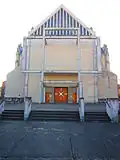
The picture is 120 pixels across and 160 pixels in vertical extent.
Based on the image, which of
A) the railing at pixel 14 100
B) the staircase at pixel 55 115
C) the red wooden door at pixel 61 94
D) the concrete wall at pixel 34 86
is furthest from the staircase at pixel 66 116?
the red wooden door at pixel 61 94

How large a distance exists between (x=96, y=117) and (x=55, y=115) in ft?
9.62

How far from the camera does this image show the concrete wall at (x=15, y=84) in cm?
2433

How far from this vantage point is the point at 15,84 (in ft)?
81.9

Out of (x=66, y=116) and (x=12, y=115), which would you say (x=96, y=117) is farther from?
(x=12, y=115)

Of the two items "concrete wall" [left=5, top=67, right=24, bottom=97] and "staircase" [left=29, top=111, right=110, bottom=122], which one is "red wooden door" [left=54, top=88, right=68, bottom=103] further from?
"staircase" [left=29, top=111, right=110, bottom=122]

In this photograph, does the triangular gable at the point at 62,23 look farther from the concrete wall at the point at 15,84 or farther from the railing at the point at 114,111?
the railing at the point at 114,111

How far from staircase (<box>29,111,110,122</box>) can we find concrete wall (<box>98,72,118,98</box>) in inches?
517

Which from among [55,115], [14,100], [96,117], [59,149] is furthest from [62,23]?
[59,149]

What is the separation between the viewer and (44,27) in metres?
25.5

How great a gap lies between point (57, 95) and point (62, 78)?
9.34ft

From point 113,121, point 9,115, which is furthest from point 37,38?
point 113,121

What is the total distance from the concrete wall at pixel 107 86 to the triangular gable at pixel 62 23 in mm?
7558

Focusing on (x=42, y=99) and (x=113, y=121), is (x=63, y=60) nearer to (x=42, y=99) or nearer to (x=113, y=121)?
(x=42, y=99)

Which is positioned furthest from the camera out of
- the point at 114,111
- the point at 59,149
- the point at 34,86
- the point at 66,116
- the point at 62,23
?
the point at 62,23
